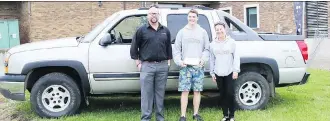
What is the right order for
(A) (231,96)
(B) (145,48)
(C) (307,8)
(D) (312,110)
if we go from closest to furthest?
(B) (145,48), (A) (231,96), (D) (312,110), (C) (307,8)

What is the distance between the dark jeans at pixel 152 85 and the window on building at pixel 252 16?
21.8 metres

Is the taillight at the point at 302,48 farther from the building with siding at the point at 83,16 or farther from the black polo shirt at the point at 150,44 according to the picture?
the building with siding at the point at 83,16

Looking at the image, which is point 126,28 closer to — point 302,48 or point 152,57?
point 152,57

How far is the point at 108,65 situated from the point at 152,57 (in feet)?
3.15

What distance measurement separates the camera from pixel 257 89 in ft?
21.5

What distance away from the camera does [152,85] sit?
18.0 ft

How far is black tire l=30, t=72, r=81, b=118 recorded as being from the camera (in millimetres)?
5957

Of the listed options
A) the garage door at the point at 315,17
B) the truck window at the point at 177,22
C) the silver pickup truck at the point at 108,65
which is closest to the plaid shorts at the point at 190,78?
the silver pickup truck at the point at 108,65

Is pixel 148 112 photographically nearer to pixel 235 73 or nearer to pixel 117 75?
pixel 117 75

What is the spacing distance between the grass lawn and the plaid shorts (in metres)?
0.65

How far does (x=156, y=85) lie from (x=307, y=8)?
19212 millimetres

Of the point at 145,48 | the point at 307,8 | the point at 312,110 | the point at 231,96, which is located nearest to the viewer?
the point at 145,48

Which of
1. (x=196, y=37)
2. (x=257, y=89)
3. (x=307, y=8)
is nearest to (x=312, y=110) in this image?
(x=257, y=89)

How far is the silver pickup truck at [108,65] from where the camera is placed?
19.5 ft
